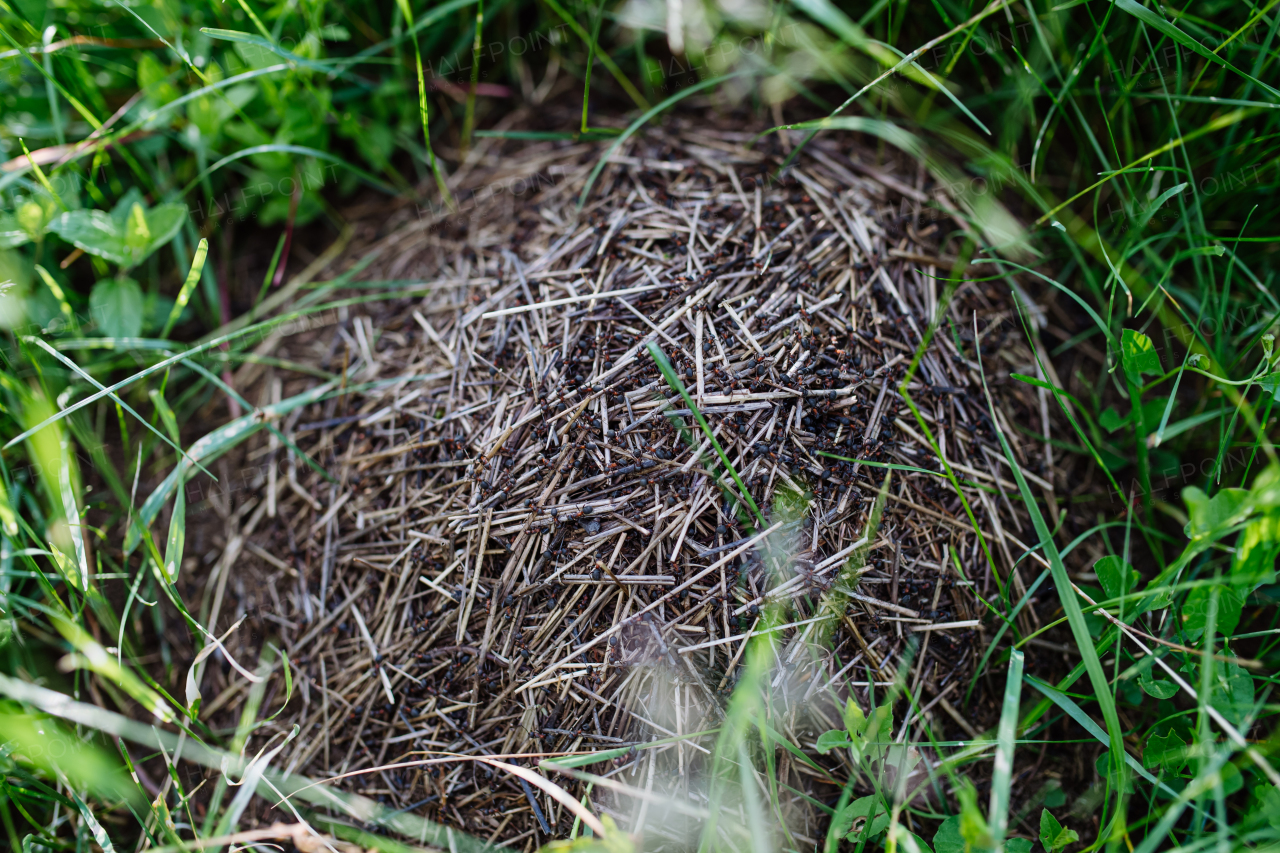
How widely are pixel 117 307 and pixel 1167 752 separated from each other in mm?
2996

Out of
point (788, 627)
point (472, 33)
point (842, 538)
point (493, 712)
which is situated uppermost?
point (472, 33)

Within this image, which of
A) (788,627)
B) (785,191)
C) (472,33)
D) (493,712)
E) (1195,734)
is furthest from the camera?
(472,33)

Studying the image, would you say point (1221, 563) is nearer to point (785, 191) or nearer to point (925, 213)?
point (925, 213)

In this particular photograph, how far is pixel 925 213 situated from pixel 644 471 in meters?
1.16

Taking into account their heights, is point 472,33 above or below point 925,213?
above

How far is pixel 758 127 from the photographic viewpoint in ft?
7.64

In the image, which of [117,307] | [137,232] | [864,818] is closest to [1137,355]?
[864,818]

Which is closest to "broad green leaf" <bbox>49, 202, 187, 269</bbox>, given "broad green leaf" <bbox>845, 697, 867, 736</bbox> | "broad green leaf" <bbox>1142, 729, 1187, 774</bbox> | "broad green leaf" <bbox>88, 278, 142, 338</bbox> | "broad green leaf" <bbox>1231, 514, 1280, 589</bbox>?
"broad green leaf" <bbox>88, 278, 142, 338</bbox>

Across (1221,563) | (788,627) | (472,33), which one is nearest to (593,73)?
(472,33)

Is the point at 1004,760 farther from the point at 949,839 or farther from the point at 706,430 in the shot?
the point at 706,430

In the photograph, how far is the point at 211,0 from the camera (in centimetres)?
217

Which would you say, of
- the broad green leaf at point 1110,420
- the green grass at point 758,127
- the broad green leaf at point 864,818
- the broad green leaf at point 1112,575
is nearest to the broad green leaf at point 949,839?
the green grass at point 758,127

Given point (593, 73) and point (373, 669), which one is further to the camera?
point (593, 73)

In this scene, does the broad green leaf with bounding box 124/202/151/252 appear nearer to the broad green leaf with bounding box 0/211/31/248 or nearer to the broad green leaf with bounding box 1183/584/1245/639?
the broad green leaf with bounding box 0/211/31/248
